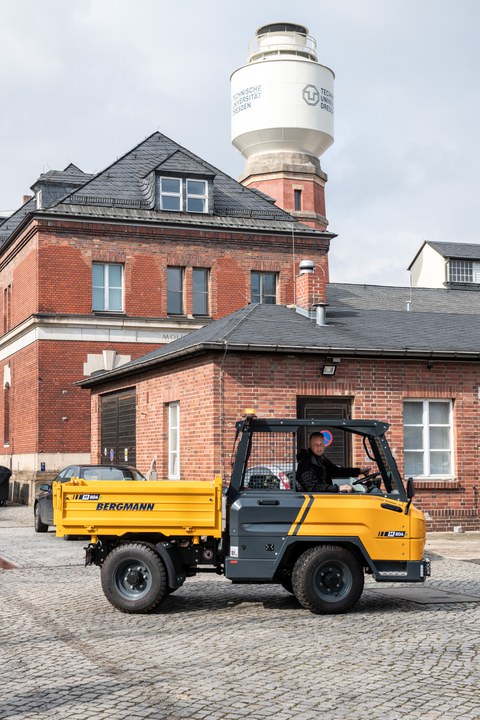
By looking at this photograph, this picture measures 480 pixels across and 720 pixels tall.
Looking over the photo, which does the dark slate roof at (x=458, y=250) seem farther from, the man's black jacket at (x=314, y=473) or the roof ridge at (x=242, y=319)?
the man's black jacket at (x=314, y=473)

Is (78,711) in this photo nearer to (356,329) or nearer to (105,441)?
(356,329)

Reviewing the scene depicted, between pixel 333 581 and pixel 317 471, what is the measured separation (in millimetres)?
1153

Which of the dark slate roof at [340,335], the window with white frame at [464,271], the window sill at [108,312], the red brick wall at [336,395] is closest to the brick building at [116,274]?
the window sill at [108,312]

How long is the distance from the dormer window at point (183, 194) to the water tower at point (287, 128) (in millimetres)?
13617

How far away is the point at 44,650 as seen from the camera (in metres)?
8.36

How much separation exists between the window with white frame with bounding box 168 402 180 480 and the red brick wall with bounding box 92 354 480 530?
0.67m

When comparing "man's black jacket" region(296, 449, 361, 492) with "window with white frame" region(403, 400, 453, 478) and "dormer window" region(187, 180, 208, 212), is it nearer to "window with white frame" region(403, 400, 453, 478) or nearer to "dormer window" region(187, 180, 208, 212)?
"window with white frame" region(403, 400, 453, 478)

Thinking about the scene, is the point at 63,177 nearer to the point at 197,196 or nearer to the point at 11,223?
the point at 197,196

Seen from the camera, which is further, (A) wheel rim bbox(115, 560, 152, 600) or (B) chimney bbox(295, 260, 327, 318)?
(B) chimney bbox(295, 260, 327, 318)

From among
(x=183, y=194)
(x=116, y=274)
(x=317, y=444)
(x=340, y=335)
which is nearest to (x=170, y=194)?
Answer: (x=183, y=194)

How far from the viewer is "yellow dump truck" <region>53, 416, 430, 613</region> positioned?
10.2 m

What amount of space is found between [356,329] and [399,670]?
13120 mm


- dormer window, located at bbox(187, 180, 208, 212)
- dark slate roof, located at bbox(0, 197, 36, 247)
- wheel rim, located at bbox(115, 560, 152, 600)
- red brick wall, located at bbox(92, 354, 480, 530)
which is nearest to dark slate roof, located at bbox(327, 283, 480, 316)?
dormer window, located at bbox(187, 180, 208, 212)

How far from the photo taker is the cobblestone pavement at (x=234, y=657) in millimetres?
6527
